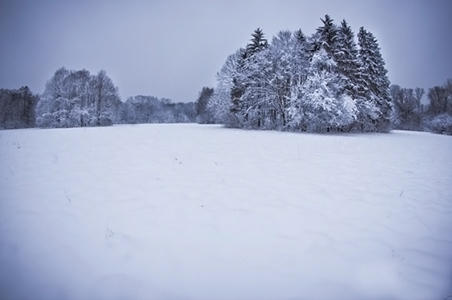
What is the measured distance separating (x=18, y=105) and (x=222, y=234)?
61.3 metres

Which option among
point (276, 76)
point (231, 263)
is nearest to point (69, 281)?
point (231, 263)

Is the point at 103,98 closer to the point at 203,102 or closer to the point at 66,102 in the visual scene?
the point at 66,102

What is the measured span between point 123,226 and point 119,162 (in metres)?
4.06

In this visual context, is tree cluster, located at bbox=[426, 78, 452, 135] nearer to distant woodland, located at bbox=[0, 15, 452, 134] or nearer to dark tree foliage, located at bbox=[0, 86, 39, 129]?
distant woodland, located at bbox=[0, 15, 452, 134]

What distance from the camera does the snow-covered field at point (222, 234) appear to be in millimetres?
2078

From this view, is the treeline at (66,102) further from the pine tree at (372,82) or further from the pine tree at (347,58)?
the pine tree at (372,82)

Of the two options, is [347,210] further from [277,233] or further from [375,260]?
[277,233]

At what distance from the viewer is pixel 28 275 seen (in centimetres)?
217

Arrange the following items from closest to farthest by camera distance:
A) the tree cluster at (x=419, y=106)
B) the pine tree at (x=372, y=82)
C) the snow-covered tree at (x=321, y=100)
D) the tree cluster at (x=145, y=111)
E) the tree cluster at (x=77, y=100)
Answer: the snow-covered tree at (x=321, y=100) → the pine tree at (x=372, y=82) → the tree cluster at (x=77, y=100) → the tree cluster at (x=419, y=106) → the tree cluster at (x=145, y=111)

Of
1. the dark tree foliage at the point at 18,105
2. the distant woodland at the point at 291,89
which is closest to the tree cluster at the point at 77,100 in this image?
the distant woodland at the point at 291,89

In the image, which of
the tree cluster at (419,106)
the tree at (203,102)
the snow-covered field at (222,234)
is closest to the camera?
the snow-covered field at (222,234)

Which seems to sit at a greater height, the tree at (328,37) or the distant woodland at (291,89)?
the tree at (328,37)

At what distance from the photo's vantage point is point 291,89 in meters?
19.2

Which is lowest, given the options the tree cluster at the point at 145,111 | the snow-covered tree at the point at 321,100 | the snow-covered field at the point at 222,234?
the snow-covered field at the point at 222,234
